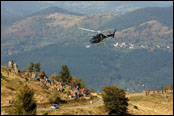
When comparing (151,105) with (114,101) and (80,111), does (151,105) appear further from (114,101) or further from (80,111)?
(80,111)

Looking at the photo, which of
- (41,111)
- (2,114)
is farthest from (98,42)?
(2,114)

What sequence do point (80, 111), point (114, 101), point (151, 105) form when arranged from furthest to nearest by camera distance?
point (151, 105) < point (114, 101) < point (80, 111)

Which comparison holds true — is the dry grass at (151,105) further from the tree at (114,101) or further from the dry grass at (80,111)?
the dry grass at (80,111)

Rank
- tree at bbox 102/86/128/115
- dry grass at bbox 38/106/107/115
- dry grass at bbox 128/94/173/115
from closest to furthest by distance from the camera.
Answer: dry grass at bbox 38/106/107/115
tree at bbox 102/86/128/115
dry grass at bbox 128/94/173/115

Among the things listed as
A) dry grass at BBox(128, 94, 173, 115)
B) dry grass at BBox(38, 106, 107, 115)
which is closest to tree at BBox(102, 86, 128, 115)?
dry grass at BBox(38, 106, 107, 115)

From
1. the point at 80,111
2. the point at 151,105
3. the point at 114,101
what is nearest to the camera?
the point at 80,111

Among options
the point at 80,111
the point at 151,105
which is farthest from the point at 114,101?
the point at 151,105

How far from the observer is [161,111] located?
3831 inches

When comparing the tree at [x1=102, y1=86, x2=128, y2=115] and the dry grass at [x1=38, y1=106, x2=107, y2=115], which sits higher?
the tree at [x1=102, y1=86, x2=128, y2=115]

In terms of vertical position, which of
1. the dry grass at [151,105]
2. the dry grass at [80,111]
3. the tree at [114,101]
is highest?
the tree at [114,101]

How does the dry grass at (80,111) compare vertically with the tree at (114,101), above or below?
below

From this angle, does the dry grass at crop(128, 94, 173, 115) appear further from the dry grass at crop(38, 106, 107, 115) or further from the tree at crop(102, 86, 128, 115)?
the dry grass at crop(38, 106, 107, 115)

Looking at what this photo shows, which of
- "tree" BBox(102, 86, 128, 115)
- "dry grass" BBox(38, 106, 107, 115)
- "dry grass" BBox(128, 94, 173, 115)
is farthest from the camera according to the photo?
"dry grass" BBox(128, 94, 173, 115)

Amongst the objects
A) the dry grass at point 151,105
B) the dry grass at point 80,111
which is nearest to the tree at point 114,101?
the dry grass at point 80,111
